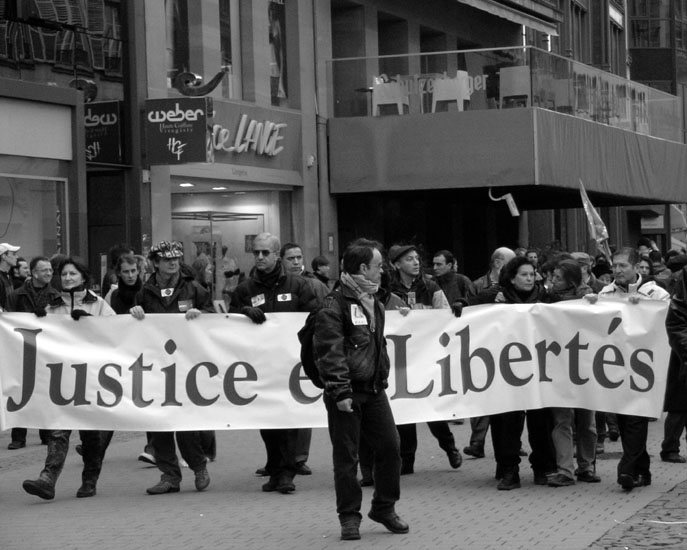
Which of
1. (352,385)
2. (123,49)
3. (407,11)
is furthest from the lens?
(407,11)

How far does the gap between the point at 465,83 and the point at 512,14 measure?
7.33 meters

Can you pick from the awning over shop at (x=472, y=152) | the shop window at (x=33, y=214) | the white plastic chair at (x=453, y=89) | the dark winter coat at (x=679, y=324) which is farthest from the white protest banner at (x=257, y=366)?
the white plastic chair at (x=453, y=89)

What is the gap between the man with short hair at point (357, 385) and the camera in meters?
8.59

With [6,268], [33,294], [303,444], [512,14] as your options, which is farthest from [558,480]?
[512,14]

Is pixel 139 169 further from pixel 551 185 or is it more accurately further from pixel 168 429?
pixel 168 429

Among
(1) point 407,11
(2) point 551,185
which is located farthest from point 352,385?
(1) point 407,11

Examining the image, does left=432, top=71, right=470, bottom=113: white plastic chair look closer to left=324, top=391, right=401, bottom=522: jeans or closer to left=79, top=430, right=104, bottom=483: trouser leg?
left=79, top=430, right=104, bottom=483: trouser leg

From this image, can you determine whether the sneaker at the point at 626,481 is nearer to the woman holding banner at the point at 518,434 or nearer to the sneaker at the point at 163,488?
the woman holding banner at the point at 518,434

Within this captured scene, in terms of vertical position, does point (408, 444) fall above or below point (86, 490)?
above

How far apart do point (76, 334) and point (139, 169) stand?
1084 cm

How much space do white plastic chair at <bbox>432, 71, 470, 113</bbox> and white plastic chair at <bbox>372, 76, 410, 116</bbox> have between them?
2.17ft

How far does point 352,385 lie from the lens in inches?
344

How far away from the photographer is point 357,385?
8727 mm

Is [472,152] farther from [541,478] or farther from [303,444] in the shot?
[541,478]
